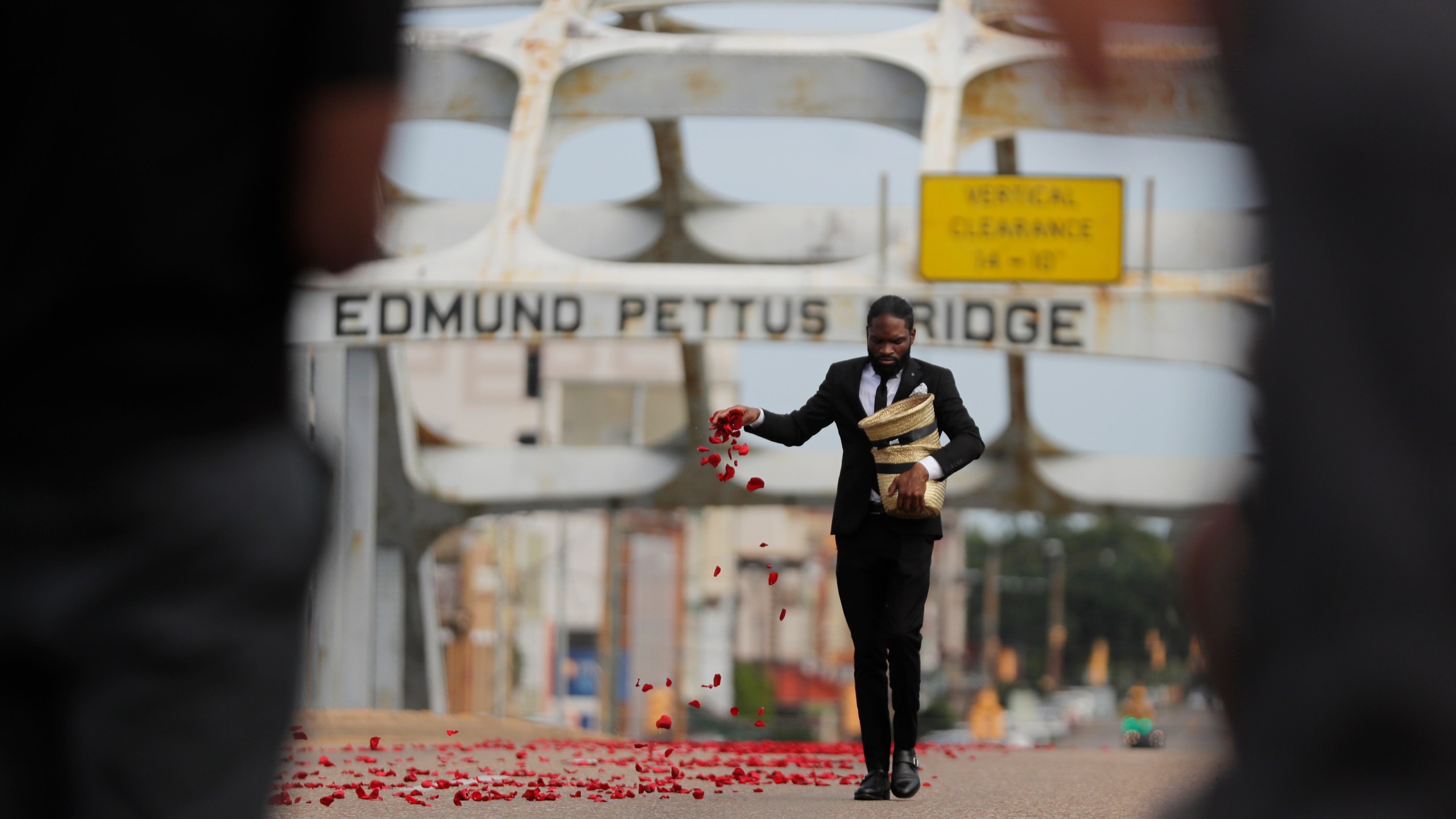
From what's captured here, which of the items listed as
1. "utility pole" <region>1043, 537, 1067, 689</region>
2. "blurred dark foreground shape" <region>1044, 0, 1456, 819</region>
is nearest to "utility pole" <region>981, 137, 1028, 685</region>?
"utility pole" <region>1043, 537, 1067, 689</region>

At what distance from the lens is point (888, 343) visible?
272 inches

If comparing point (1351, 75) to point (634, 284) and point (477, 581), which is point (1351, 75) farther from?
point (477, 581)

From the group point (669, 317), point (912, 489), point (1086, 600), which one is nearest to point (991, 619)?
point (1086, 600)

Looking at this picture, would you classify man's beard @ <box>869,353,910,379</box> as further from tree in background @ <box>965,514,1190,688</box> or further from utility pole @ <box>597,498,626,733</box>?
tree in background @ <box>965,514,1190,688</box>

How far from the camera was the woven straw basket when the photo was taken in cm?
679

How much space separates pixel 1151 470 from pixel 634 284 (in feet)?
37.0

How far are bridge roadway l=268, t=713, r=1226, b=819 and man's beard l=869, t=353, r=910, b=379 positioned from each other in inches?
59.3

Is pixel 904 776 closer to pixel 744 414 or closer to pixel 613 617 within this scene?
pixel 744 414

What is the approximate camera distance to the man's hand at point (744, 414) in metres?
6.80

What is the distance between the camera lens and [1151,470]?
2759 cm

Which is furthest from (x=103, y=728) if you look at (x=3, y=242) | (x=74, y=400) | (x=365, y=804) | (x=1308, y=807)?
(x=365, y=804)

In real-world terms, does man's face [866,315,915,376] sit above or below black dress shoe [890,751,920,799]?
above

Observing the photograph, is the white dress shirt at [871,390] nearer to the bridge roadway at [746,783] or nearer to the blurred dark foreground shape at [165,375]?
the bridge roadway at [746,783]

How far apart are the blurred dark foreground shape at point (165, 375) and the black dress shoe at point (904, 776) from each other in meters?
5.49
